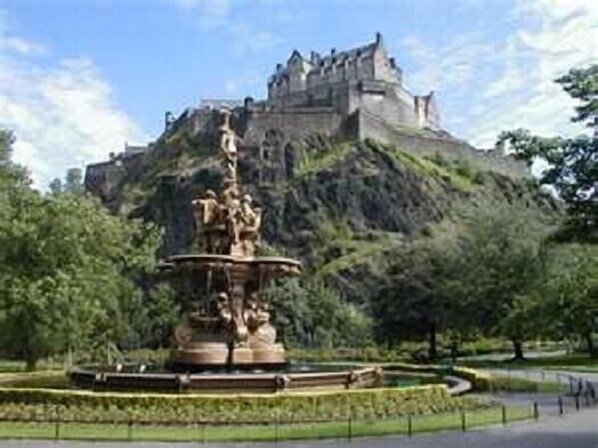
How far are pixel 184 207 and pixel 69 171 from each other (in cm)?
2867

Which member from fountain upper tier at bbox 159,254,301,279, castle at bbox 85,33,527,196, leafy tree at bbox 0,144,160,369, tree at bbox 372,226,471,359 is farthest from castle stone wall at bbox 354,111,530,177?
fountain upper tier at bbox 159,254,301,279

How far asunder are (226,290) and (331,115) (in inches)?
3669

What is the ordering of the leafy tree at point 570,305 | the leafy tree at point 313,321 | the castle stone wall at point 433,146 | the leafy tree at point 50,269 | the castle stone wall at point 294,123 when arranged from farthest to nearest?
1. the castle stone wall at point 433,146
2. the castle stone wall at point 294,123
3. the leafy tree at point 313,321
4. the leafy tree at point 570,305
5. the leafy tree at point 50,269

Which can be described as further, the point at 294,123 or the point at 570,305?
the point at 294,123

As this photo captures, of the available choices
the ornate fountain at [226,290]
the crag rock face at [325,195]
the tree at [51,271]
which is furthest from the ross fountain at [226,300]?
the crag rock face at [325,195]

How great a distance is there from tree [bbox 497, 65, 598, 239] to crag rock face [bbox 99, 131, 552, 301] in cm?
8177

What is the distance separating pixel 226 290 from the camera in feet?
103

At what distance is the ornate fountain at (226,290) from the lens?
1190 inches

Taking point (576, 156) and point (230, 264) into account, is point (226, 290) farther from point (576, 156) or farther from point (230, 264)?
point (576, 156)

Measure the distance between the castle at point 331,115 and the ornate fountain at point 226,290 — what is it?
83.3 metres

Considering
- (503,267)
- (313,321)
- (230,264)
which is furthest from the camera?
(313,321)

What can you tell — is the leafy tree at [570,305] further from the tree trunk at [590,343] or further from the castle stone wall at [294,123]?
the castle stone wall at [294,123]

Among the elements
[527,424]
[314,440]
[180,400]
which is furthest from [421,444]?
[180,400]

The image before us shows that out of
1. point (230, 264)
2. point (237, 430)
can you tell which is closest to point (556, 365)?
point (230, 264)
